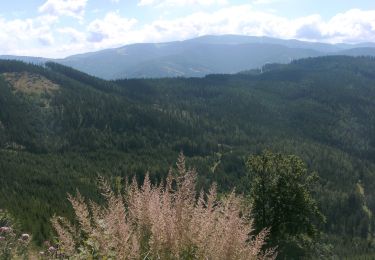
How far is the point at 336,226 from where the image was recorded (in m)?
142

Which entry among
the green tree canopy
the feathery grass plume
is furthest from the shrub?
the green tree canopy

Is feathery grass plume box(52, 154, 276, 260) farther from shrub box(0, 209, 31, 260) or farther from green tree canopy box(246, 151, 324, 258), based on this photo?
green tree canopy box(246, 151, 324, 258)

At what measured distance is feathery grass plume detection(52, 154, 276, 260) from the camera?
4.54 m

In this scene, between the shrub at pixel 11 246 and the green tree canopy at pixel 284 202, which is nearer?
the shrub at pixel 11 246

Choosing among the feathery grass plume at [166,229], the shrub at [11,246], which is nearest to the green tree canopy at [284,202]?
the shrub at [11,246]

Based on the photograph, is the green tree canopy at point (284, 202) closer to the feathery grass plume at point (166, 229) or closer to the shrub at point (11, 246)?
the shrub at point (11, 246)

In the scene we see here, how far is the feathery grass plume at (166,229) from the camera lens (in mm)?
4539

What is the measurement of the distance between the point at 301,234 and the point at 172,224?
1440 inches

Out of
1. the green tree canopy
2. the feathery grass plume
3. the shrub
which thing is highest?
the feathery grass plume

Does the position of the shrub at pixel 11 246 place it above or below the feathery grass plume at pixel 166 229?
below

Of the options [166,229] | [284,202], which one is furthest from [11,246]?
[284,202]

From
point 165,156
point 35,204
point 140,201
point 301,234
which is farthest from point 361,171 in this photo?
point 140,201

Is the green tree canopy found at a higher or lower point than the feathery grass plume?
lower

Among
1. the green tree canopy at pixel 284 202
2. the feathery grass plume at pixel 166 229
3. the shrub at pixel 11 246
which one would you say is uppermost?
the feathery grass plume at pixel 166 229
